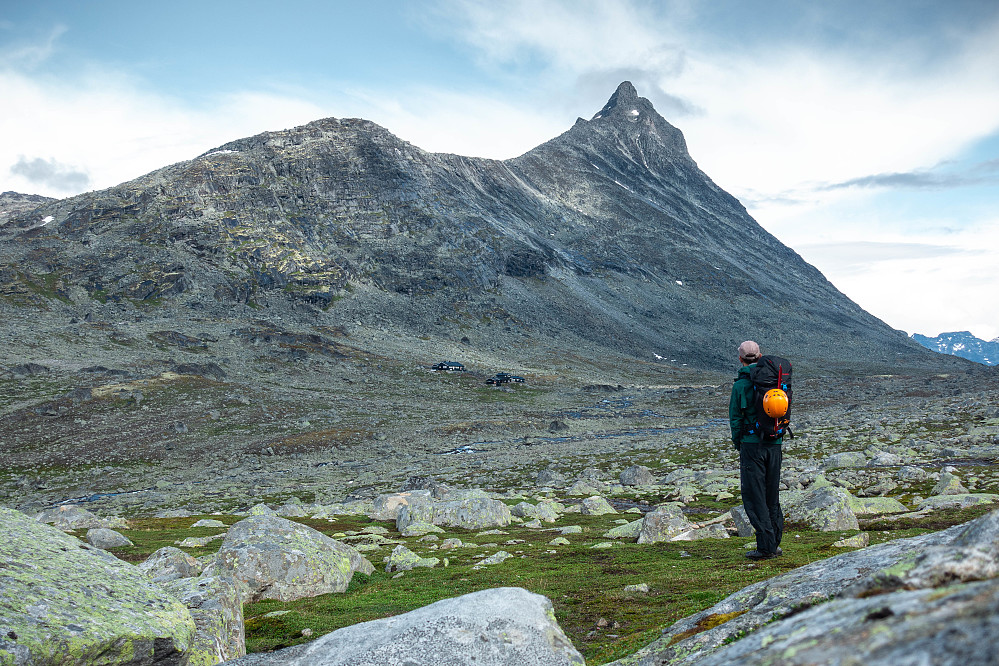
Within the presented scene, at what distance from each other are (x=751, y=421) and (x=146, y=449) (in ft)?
249

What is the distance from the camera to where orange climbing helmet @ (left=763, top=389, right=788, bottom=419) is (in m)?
12.4

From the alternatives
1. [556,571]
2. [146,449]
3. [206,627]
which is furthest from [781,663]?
[146,449]

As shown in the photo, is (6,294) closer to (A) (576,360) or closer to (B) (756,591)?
(A) (576,360)

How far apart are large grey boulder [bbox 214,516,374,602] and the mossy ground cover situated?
69 cm

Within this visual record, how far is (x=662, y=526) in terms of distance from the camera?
24109mm

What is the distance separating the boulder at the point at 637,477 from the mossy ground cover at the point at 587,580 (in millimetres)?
20787

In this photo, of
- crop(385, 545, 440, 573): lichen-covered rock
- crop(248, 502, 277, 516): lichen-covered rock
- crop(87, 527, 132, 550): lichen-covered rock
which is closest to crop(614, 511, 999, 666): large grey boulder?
crop(385, 545, 440, 573): lichen-covered rock

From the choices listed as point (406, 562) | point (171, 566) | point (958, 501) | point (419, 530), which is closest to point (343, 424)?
point (419, 530)

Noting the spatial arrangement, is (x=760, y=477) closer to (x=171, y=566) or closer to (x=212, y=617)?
(x=212, y=617)

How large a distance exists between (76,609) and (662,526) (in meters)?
20.4

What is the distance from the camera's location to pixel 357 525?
33969mm

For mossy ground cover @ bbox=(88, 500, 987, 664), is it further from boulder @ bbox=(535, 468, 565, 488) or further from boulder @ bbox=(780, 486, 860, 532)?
boulder @ bbox=(535, 468, 565, 488)

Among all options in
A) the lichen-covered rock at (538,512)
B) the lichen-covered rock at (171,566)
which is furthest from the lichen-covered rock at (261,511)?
the lichen-covered rock at (538,512)

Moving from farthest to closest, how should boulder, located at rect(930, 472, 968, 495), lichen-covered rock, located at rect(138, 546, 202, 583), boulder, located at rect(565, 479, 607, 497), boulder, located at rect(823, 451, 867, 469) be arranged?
boulder, located at rect(565, 479, 607, 497) → boulder, located at rect(823, 451, 867, 469) → boulder, located at rect(930, 472, 968, 495) → lichen-covered rock, located at rect(138, 546, 202, 583)
